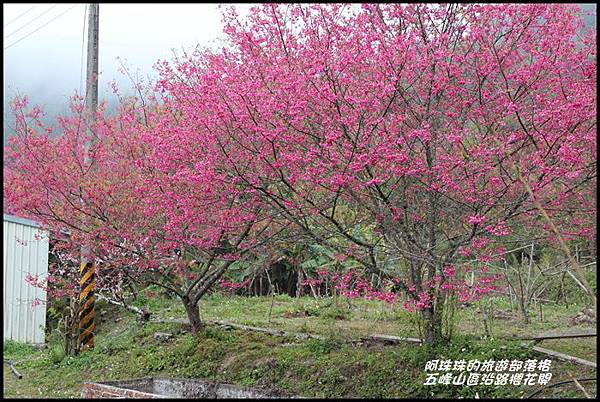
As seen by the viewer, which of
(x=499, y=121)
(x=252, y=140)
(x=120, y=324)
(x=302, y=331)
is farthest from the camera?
(x=120, y=324)

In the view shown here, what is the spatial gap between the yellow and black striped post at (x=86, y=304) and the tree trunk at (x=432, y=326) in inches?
219

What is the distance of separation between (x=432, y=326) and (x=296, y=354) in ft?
5.74

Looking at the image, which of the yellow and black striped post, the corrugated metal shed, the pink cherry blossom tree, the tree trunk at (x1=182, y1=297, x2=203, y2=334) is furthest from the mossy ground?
the pink cherry blossom tree

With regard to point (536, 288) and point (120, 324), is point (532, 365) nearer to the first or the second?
point (536, 288)

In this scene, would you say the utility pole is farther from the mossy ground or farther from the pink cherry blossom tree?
the mossy ground

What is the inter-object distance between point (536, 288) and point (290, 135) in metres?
6.45

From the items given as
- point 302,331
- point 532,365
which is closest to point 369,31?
point 532,365

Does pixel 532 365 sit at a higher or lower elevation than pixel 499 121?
lower

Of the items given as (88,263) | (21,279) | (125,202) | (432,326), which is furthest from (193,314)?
(21,279)

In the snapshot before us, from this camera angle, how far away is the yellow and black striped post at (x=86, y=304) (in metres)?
10.6

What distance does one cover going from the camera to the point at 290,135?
673 cm

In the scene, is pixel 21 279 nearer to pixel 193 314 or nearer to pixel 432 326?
pixel 193 314

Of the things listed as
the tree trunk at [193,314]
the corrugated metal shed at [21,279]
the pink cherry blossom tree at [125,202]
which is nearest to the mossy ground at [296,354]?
the tree trunk at [193,314]

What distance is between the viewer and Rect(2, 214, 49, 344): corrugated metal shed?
1256 cm
